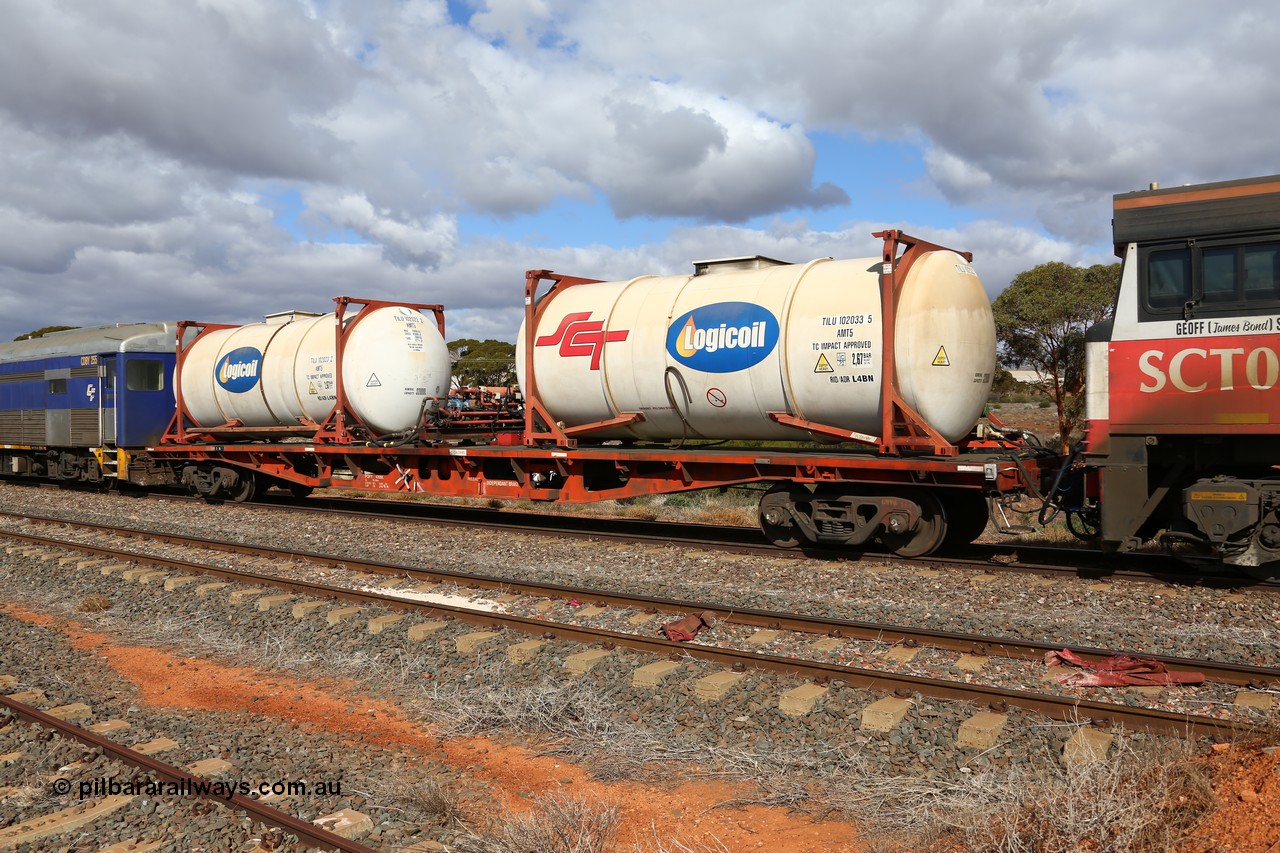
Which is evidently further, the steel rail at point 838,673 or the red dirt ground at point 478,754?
the steel rail at point 838,673

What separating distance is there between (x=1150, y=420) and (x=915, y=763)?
5380mm

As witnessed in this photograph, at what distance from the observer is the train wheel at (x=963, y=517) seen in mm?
11375

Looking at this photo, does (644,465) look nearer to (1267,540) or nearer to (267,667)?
(267,667)

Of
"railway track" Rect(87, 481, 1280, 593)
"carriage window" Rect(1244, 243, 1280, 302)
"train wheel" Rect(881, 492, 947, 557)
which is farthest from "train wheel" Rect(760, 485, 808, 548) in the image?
"carriage window" Rect(1244, 243, 1280, 302)

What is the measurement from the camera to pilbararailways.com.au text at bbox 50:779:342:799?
4977 millimetres

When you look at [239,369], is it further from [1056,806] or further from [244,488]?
[1056,806]

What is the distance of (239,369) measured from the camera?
18.0 metres

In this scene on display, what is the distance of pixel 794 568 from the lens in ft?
35.4

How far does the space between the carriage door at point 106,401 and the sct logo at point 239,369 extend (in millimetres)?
3682

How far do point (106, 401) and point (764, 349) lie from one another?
16682 millimetres

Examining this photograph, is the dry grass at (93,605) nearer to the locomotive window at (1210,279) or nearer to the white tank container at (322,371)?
the white tank container at (322,371)

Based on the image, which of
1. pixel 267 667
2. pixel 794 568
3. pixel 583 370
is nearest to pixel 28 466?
pixel 583 370

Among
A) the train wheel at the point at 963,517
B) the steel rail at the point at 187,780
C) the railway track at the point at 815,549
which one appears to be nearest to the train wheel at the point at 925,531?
the railway track at the point at 815,549

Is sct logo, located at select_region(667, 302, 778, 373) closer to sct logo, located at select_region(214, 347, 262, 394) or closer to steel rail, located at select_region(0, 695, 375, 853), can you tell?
steel rail, located at select_region(0, 695, 375, 853)
